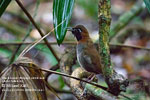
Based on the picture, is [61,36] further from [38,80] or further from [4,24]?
[4,24]

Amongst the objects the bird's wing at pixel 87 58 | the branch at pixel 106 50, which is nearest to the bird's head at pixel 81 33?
the bird's wing at pixel 87 58

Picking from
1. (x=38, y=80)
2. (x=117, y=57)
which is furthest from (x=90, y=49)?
(x=117, y=57)

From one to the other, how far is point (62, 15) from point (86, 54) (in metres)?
0.82

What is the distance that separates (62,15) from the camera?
206 centimetres

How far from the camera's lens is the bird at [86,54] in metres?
2.76

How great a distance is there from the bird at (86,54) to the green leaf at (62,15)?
2.32 feet

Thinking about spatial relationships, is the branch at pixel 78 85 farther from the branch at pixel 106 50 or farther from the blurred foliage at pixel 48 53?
the blurred foliage at pixel 48 53

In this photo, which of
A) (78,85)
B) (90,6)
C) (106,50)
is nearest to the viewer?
(106,50)

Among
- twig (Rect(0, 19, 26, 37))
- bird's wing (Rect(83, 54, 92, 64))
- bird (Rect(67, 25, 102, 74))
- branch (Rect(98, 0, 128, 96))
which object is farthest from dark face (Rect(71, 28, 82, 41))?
twig (Rect(0, 19, 26, 37))

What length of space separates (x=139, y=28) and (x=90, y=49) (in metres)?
3.51

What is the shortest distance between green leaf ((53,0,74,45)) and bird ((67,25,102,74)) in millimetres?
706

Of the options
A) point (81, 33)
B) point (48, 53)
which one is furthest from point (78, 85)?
point (48, 53)

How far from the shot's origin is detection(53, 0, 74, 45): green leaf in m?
2.04

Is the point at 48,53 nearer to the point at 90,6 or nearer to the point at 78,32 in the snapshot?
the point at 78,32
